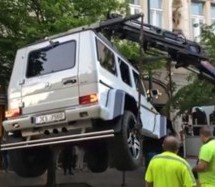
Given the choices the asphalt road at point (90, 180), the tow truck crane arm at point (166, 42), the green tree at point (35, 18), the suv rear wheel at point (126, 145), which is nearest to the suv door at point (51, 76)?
the suv rear wheel at point (126, 145)

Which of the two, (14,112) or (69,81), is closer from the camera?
(69,81)

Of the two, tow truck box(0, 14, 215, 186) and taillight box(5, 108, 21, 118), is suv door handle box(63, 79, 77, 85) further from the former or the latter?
taillight box(5, 108, 21, 118)

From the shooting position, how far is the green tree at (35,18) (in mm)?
14734

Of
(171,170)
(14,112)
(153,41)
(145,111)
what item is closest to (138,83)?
(145,111)

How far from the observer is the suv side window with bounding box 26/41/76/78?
9586 millimetres

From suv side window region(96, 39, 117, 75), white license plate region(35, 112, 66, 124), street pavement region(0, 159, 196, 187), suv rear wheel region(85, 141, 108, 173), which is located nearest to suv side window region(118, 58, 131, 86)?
suv side window region(96, 39, 117, 75)

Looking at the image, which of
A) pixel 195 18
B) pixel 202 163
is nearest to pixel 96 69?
pixel 202 163

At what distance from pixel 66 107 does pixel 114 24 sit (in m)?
2.16

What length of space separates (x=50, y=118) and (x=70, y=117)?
1.34 ft

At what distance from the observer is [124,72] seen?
1046 centimetres

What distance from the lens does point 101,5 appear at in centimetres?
1591

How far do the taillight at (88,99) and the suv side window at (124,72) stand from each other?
4.51 ft

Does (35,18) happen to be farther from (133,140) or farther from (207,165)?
(207,165)

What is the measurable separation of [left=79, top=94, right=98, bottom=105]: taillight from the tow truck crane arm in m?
1.75
